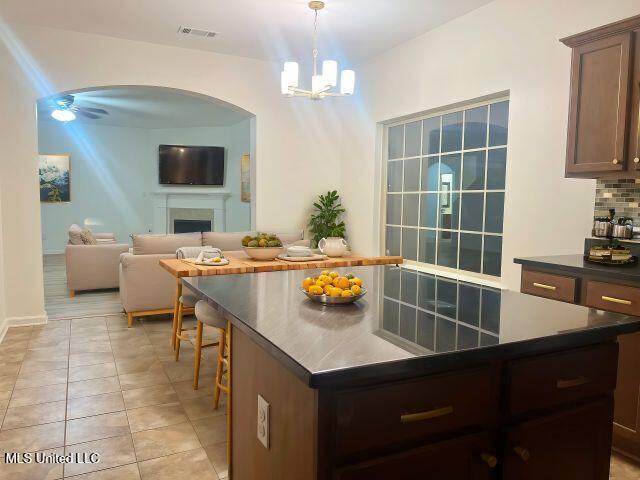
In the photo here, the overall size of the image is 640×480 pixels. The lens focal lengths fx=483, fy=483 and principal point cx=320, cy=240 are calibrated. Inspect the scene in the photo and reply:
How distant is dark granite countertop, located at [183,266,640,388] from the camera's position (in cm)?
110

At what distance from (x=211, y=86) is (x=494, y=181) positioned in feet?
11.0

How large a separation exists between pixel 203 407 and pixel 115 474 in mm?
758

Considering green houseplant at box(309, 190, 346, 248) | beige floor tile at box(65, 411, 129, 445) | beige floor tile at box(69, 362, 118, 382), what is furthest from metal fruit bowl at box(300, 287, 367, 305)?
green houseplant at box(309, 190, 346, 248)

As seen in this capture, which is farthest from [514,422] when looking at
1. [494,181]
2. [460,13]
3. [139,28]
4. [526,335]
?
[139,28]

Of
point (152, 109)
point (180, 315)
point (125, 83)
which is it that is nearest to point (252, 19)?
point (125, 83)

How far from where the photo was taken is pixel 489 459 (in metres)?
1.23

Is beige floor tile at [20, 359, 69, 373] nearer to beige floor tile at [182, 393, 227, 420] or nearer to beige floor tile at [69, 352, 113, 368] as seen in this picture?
beige floor tile at [69, 352, 113, 368]

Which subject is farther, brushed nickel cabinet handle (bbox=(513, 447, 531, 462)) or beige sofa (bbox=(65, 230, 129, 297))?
beige sofa (bbox=(65, 230, 129, 297))

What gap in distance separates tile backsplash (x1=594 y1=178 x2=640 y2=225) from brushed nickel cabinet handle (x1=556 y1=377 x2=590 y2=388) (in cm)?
196

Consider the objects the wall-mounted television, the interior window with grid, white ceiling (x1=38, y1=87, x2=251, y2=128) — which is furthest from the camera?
the wall-mounted television

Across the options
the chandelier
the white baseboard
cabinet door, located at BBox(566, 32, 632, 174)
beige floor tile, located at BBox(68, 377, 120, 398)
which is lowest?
beige floor tile, located at BBox(68, 377, 120, 398)

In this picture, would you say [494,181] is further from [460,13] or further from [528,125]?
[460,13]

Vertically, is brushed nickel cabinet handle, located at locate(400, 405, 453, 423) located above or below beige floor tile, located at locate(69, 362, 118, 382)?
above

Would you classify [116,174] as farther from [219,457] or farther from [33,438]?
[219,457]
